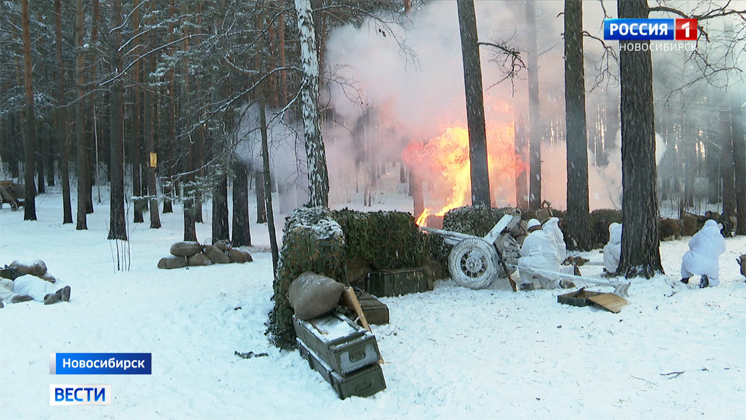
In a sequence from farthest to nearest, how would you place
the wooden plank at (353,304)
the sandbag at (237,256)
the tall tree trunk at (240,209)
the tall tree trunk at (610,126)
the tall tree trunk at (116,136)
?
the tall tree trunk at (610,126)
the tall tree trunk at (116,136)
the tall tree trunk at (240,209)
the sandbag at (237,256)
the wooden plank at (353,304)

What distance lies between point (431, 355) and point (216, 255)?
23.9 ft

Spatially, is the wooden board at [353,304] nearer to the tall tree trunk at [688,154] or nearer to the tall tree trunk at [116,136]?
the tall tree trunk at [116,136]

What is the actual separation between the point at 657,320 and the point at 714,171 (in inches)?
1648

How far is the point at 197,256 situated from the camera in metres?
10.8

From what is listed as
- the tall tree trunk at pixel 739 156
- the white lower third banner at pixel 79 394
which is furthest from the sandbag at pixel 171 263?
the tall tree trunk at pixel 739 156

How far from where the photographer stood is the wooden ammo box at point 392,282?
7.89 m

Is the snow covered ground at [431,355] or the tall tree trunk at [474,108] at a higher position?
the tall tree trunk at [474,108]

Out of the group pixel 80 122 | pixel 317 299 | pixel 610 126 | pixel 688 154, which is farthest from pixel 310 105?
pixel 610 126

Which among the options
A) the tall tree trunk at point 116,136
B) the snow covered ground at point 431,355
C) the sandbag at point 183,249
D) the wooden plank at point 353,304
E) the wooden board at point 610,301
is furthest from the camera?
the tall tree trunk at point 116,136

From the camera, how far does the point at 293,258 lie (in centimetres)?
606

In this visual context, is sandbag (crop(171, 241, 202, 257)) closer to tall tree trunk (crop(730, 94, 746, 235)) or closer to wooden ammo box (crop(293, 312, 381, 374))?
wooden ammo box (crop(293, 312, 381, 374))

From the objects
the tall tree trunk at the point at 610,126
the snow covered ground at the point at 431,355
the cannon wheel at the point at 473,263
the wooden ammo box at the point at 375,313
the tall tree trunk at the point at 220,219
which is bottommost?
the snow covered ground at the point at 431,355

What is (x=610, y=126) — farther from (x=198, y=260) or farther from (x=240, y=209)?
(x=198, y=260)

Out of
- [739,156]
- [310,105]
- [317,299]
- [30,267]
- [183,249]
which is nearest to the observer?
[317,299]
